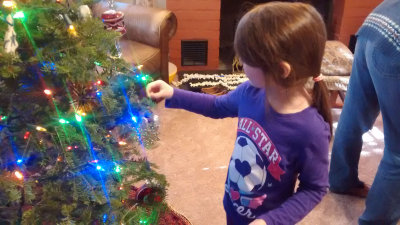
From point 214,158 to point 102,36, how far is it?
135 centimetres

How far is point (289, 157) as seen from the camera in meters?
0.96

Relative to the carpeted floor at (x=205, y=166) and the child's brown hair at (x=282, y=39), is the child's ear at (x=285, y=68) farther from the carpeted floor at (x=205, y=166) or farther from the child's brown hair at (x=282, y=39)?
the carpeted floor at (x=205, y=166)

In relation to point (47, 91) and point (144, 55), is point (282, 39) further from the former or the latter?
point (144, 55)

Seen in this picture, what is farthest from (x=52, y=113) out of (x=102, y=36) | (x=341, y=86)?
(x=341, y=86)

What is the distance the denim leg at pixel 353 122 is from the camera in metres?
1.53

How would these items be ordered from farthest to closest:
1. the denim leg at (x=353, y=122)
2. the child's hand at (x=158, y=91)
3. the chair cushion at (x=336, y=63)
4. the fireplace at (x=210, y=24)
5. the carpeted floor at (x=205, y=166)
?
the fireplace at (x=210, y=24) → the chair cushion at (x=336, y=63) → the carpeted floor at (x=205, y=166) → the denim leg at (x=353, y=122) → the child's hand at (x=158, y=91)

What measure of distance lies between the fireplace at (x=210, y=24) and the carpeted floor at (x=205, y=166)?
2.46 ft

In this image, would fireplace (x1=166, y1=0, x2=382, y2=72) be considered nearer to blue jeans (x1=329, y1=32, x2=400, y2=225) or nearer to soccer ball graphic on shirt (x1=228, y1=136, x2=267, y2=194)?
blue jeans (x1=329, y1=32, x2=400, y2=225)

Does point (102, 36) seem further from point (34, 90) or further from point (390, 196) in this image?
point (390, 196)

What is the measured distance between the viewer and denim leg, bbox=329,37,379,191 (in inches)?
60.2

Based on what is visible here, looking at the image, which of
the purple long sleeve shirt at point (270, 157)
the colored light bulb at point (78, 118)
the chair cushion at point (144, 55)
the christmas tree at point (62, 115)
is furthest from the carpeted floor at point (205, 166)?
the colored light bulb at point (78, 118)

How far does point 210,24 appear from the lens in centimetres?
326

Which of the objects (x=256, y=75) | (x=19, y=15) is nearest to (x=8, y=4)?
(x=19, y=15)

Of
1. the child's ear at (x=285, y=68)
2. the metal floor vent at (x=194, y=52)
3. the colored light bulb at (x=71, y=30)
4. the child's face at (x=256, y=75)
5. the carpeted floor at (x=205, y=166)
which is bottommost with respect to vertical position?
the carpeted floor at (x=205, y=166)
